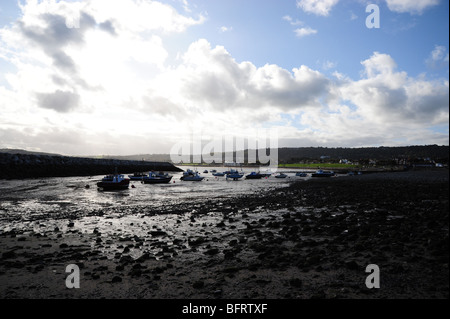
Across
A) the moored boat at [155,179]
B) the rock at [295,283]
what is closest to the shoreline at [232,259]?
the rock at [295,283]

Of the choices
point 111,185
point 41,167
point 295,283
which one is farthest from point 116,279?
point 41,167

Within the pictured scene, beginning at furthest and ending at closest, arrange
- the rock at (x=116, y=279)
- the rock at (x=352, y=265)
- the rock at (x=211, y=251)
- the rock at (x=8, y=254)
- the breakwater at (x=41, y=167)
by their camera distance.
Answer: the breakwater at (x=41, y=167)
the rock at (x=211, y=251)
the rock at (x=8, y=254)
the rock at (x=352, y=265)
the rock at (x=116, y=279)

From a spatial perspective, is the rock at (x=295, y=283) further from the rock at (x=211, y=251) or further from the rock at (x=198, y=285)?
the rock at (x=211, y=251)

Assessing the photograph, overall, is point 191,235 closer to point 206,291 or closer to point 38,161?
point 206,291

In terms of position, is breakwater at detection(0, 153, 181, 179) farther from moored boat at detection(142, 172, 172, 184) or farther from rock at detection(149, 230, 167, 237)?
rock at detection(149, 230, 167, 237)

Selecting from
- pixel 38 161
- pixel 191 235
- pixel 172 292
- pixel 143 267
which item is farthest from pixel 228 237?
pixel 38 161

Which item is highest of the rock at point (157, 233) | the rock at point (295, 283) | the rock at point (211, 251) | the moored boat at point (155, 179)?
the rock at point (295, 283)

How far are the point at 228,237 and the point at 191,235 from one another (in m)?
2.19

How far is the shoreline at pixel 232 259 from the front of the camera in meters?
7.65

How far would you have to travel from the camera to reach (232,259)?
408 inches

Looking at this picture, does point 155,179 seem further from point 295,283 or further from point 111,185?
point 295,283

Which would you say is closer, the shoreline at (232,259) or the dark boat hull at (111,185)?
the shoreline at (232,259)

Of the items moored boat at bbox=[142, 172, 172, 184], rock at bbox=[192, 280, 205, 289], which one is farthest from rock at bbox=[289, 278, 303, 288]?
moored boat at bbox=[142, 172, 172, 184]
